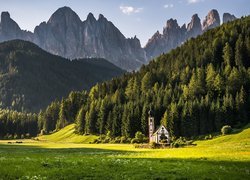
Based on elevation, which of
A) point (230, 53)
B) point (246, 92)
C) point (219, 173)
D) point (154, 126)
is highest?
point (230, 53)

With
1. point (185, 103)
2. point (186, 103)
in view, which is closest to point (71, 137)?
point (185, 103)

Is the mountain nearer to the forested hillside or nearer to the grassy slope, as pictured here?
the forested hillside

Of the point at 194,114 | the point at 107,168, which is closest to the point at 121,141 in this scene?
the point at 194,114

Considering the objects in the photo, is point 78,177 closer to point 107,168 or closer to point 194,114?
point 107,168

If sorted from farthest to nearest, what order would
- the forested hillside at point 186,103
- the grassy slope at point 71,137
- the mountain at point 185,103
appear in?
1. the grassy slope at point 71,137
2. the forested hillside at point 186,103
3. the mountain at point 185,103

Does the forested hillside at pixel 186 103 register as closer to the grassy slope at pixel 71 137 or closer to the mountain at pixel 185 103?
the mountain at pixel 185 103

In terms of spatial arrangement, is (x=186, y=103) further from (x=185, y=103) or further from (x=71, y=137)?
(x=71, y=137)

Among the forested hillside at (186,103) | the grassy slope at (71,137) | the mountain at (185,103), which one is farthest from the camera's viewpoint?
the grassy slope at (71,137)

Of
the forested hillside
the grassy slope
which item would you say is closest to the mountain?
the forested hillside

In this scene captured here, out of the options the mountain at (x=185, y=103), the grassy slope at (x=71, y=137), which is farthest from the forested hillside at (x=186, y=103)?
the grassy slope at (x=71, y=137)

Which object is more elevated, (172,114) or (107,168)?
(172,114)

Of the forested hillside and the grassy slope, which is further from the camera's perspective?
the grassy slope

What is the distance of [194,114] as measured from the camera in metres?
140

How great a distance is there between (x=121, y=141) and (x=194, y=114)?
29612 millimetres
